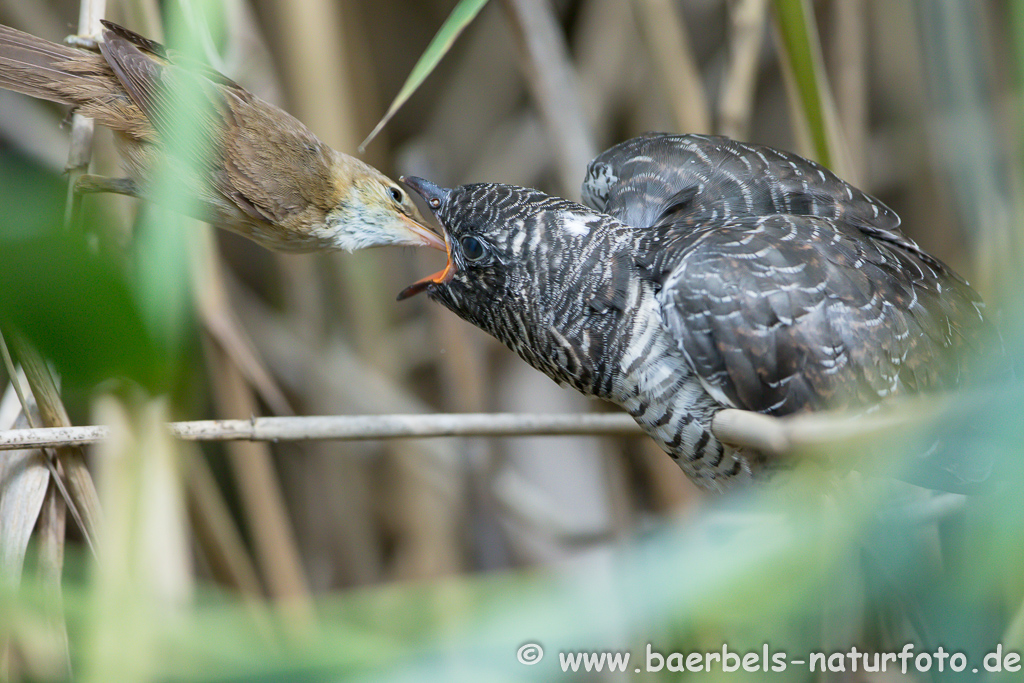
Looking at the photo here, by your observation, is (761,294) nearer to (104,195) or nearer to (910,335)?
(910,335)

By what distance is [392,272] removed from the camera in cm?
260

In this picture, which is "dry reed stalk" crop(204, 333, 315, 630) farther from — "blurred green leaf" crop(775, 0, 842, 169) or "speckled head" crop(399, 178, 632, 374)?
"blurred green leaf" crop(775, 0, 842, 169)

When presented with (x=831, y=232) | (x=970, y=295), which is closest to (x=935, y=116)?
(x=970, y=295)

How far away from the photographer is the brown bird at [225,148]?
99 cm

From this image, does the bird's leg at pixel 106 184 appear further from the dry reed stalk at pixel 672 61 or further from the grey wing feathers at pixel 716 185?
the dry reed stalk at pixel 672 61

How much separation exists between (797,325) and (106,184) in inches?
40.9

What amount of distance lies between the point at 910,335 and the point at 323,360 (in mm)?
1527

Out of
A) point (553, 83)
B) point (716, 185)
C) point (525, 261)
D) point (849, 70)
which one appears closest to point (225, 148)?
point (525, 261)

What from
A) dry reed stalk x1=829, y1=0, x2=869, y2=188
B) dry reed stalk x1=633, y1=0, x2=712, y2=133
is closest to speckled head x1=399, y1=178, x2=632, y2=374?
dry reed stalk x1=633, y1=0, x2=712, y2=133

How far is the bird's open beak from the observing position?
141 cm

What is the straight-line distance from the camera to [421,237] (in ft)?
4.64

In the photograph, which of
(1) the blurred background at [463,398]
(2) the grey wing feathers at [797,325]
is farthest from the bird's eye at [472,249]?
(1) the blurred background at [463,398]

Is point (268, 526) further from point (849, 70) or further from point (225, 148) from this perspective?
point (849, 70)

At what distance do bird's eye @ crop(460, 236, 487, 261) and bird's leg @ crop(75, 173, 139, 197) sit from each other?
1.70 ft
